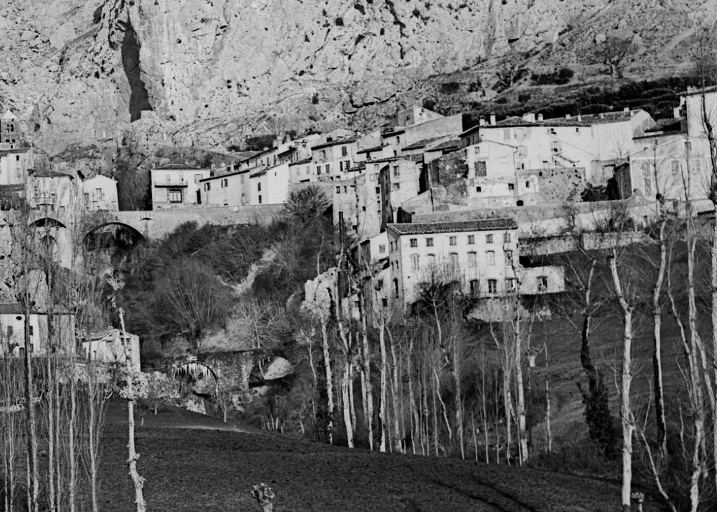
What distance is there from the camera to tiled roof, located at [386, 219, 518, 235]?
267 ft

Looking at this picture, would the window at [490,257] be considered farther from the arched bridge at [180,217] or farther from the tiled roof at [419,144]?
the tiled roof at [419,144]

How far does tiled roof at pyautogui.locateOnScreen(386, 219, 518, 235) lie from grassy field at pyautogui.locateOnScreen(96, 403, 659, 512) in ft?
142

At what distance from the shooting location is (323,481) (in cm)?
3281

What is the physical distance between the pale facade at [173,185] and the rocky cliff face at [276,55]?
28.1 meters

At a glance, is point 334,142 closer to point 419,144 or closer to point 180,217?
point 419,144

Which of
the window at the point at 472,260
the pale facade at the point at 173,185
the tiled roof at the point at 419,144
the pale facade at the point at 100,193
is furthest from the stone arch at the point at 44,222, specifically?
the pale facade at the point at 173,185

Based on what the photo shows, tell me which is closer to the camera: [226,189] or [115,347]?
[115,347]

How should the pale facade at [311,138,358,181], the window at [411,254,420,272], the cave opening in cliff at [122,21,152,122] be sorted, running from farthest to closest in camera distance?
the cave opening in cliff at [122,21,152,122]
the pale facade at [311,138,358,181]
the window at [411,254,420,272]

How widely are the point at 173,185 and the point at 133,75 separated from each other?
162 ft

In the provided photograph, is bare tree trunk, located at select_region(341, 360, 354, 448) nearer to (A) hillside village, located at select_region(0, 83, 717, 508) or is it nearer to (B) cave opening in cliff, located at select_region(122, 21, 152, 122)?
(A) hillside village, located at select_region(0, 83, 717, 508)

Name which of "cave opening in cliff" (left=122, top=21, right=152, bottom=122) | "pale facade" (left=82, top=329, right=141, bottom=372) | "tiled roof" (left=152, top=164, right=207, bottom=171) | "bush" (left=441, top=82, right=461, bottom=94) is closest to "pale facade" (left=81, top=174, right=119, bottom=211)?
"tiled roof" (left=152, top=164, right=207, bottom=171)

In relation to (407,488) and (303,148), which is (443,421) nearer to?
(407,488)

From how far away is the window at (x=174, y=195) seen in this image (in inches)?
4747

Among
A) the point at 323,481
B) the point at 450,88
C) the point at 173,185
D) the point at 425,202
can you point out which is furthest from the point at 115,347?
the point at 450,88
